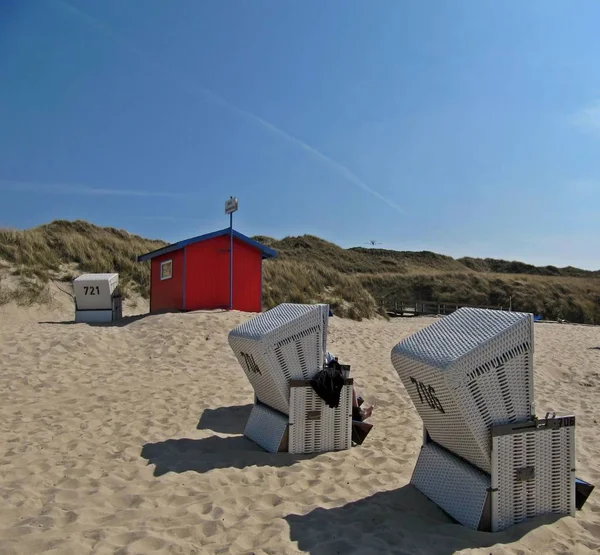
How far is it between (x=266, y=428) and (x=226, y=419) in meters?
1.13

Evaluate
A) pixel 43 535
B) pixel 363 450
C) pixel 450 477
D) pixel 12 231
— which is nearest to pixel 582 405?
pixel 363 450

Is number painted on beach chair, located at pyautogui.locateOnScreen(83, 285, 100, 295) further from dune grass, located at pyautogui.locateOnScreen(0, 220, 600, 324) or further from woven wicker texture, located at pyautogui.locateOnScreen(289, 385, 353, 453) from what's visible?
woven wicker texture, located at pyautogui.locateOnScreen(289, 385, 353, 453)

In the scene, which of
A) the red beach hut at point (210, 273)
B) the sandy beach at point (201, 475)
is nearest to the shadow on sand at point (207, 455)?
the sandy beach at point (201, 475)

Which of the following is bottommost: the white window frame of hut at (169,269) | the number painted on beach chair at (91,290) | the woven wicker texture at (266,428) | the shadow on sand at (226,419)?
the shadow on sand at (226,419)

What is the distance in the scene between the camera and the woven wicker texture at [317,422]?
190 inches

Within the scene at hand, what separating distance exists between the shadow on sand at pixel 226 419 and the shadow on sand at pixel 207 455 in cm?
44

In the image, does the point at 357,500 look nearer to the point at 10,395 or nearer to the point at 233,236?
the point at 10,395

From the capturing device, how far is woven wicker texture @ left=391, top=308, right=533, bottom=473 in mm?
3125

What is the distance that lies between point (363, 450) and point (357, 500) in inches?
50.5

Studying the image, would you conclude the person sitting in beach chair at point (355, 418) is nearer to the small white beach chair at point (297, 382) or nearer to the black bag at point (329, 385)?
the black bag at point (329, 385)

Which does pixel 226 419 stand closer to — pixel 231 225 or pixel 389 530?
pixel 389 530

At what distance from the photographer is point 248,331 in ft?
16.8

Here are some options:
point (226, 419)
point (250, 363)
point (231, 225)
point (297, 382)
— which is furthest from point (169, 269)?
point (297, 382)

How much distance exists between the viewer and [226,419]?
6.12 m
